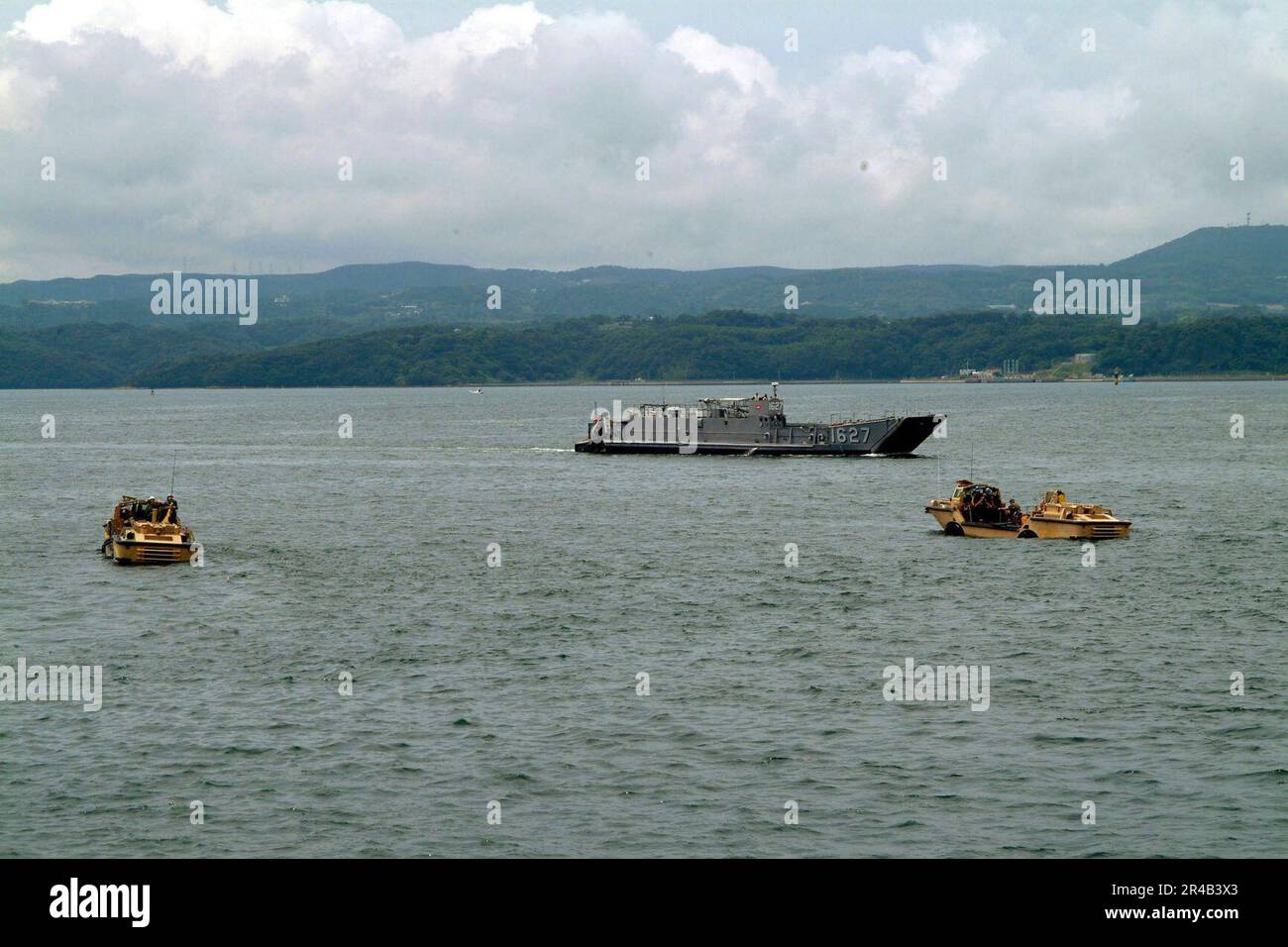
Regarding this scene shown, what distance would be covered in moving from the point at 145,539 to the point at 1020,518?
4558cm

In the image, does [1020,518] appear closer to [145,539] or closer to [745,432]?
[145,539]

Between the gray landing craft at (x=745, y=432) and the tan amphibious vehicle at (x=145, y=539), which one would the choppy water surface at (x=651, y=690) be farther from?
the gray landing craft at (x=745, y=432)

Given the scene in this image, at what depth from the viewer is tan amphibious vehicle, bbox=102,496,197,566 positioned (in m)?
67.8

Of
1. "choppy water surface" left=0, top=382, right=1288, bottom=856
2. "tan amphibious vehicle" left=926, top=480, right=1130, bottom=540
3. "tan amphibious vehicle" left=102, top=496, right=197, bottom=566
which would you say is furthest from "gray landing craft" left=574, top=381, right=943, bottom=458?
"tan amphibious vehicle" left=102, top=496, right=197, bottom=566

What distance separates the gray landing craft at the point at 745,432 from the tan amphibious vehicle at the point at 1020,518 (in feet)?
199

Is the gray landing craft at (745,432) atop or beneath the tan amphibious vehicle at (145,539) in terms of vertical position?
atop

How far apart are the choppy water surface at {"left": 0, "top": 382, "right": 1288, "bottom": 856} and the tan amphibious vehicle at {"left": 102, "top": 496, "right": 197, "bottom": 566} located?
3.96 feet

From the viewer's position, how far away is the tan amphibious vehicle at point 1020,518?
242ft

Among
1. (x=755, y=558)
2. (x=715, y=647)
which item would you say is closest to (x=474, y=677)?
(x=715, y=647)

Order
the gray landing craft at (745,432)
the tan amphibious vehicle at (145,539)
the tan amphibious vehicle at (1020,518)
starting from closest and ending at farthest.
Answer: the tan amphibious vehicle at (145,539), the tan amphibious vehicle at (1020,518), the gray landing craft at (745,432)

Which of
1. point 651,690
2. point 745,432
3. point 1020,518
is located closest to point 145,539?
point 651,690

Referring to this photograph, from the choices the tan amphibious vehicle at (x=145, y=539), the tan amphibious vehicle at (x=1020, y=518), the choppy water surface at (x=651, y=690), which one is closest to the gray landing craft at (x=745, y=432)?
the choppy water surface at (x=651, y=690)

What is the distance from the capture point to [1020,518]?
76688 mm

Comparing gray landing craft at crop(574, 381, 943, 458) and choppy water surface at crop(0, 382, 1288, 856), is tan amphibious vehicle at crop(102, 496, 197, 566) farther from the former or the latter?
gray landing craft at crop(574, 381, 943, 458)
